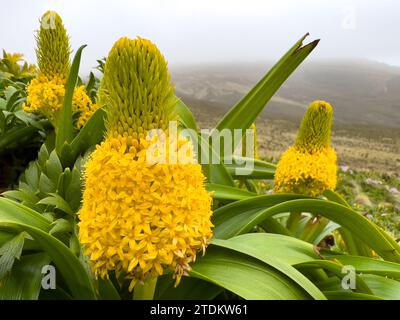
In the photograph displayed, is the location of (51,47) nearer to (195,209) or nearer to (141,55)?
(141,55)

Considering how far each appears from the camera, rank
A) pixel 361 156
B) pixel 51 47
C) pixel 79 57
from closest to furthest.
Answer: pixel 79 57 → pixel 51 47 → pixel 361 156

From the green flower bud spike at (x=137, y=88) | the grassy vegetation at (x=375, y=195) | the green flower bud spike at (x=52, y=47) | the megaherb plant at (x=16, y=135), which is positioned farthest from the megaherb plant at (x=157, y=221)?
the grassy vegetation at (x=375, y=195)

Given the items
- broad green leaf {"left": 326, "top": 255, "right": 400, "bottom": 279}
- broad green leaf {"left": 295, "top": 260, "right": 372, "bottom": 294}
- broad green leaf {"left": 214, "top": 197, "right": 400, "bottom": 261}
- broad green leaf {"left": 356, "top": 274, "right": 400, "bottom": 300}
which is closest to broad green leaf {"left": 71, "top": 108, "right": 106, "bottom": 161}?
broad green leaf {"left": 214, "top": 197, "right": 400, "bottom": 261}

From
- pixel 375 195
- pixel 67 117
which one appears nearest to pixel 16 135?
pixel 67 117

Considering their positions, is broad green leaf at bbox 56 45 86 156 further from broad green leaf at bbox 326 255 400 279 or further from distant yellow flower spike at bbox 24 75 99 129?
broad green leaf at bbox 326 255 400 279

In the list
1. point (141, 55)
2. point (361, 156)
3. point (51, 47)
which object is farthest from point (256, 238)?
point (361, 156)

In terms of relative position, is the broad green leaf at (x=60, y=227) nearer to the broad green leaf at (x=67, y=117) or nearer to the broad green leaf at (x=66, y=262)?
the broad green leaf at (x=66, y=262)
